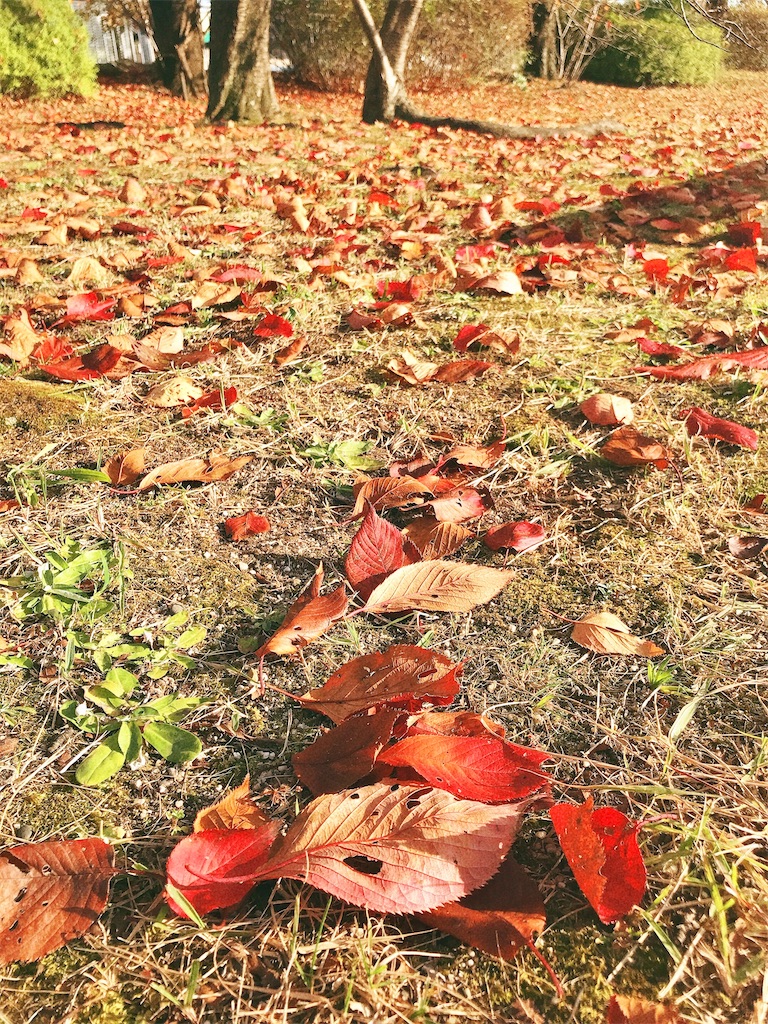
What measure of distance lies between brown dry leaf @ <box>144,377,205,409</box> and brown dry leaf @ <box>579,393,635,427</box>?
107cm

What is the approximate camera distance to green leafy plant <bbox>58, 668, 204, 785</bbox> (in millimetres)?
1121

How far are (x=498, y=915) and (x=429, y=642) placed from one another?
20.0 inches

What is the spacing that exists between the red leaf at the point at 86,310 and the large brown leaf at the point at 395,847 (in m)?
2.17

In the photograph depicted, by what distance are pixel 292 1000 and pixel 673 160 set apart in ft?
23.5

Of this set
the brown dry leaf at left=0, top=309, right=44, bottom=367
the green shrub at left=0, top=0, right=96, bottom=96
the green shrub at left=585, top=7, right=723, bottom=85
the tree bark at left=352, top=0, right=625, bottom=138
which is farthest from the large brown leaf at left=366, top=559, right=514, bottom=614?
the green shrub at left=585, top=7, right=723, bottom=85

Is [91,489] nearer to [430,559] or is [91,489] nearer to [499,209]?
[430,559]

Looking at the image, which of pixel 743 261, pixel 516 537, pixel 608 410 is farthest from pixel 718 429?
pixel 743 261

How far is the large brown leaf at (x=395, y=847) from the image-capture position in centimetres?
88

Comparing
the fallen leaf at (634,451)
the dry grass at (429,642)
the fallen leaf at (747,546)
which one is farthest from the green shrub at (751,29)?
the fallen leaf at (747,546)

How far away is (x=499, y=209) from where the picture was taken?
167 inches

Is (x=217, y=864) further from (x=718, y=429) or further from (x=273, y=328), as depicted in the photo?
(x=273, y=328)

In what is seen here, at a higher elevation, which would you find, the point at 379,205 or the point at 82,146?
the point at 82,146

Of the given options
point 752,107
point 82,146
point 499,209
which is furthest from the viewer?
point 752,107

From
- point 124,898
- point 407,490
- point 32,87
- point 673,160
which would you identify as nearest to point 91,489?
point 407,490
